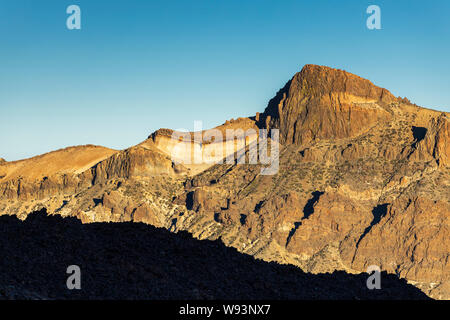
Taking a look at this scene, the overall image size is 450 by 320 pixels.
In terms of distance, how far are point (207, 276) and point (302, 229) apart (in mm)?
155231

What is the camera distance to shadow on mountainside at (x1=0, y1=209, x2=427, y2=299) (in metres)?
38.7

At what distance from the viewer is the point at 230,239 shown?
198m

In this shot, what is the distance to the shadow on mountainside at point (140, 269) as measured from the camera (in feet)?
127

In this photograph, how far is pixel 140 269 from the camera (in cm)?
4181

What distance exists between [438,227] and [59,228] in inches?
6167
